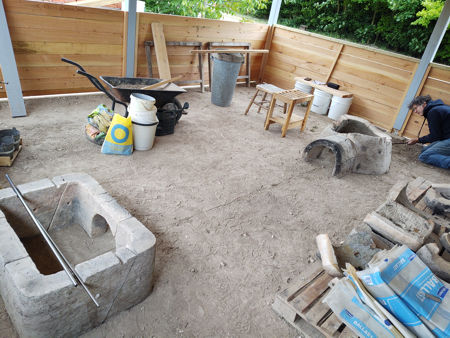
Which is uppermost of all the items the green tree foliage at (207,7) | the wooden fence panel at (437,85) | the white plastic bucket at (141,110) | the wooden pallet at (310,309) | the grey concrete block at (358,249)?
the green tree foliage at (207,7)

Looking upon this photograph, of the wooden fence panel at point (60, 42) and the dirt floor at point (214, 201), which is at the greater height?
the wooden fence panel at point (60, 42)

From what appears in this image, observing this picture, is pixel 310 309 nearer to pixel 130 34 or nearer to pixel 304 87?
pixel 130 34

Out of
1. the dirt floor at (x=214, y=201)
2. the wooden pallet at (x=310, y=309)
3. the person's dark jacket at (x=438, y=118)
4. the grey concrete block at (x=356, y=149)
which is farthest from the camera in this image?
the person's dark jacket at (x=438, y=118)

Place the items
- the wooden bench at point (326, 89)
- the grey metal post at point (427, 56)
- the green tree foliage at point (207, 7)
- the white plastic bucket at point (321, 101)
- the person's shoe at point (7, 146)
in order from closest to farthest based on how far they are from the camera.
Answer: the person's shoe at point (7, 146), the grey metal post at point (427, 56), the wooden bench at point (326, 89), the white plastic bucket at point (321, 101), the green tree foliage at point (207, 7)

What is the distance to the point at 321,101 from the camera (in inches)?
298

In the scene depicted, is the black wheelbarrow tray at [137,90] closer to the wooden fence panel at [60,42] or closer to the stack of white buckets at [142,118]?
the stack of white buckets at [142,118]

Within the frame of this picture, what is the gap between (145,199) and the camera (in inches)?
143

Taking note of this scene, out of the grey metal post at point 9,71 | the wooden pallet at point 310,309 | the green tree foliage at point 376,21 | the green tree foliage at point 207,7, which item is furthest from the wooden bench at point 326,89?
the grey metal post at point 9,71

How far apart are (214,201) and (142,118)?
1.51 metres

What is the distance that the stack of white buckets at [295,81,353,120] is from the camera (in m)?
7.36

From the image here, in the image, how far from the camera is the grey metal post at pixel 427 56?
6.14 meters

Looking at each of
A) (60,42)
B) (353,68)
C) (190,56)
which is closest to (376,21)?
(353,68)

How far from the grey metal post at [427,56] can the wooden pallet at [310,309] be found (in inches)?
217

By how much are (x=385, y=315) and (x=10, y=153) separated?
400cm
